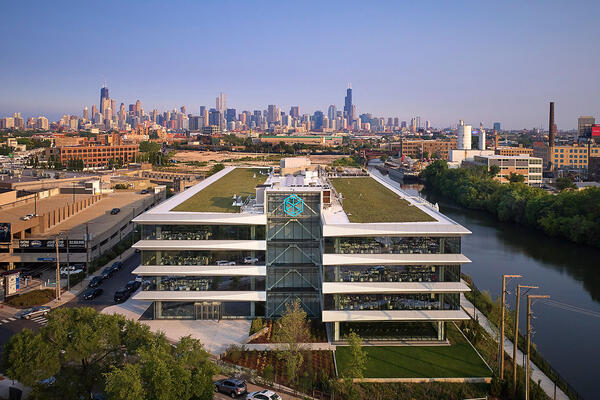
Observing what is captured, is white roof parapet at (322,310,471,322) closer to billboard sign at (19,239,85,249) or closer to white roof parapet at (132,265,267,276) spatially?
white roof parapet at (132,265,267,276)

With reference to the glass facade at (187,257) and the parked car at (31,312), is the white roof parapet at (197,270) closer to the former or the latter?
the glass facade at (187,257)

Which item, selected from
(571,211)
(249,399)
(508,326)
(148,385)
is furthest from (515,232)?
(148,385)

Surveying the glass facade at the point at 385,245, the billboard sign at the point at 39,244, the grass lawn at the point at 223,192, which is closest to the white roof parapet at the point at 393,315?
the glass facade at the point at 385,245

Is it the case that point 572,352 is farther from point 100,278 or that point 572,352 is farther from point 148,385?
point 100,278

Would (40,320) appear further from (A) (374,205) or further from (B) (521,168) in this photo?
(B) (521,168)

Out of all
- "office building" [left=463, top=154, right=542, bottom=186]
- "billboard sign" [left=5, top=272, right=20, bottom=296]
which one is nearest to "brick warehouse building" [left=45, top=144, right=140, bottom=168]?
"office building" [left=463, top=154, right=542, bottom=186]

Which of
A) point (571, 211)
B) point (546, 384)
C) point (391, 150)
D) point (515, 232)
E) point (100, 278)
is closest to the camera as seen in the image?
point (546, 384)

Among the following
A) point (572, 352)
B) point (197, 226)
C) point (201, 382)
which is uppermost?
point (197, 226)
